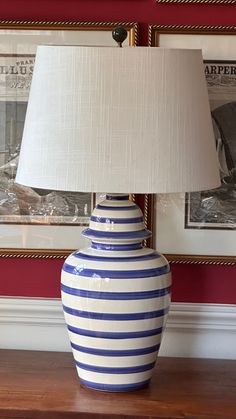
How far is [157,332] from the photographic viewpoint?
1.29 m

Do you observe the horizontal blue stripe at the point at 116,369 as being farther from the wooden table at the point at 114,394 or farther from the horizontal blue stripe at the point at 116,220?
the horizontal blue stripe at the point at 116,220

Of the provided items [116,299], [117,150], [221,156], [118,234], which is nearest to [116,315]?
[116,299]

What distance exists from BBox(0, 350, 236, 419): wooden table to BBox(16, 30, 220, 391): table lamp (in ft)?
0.29

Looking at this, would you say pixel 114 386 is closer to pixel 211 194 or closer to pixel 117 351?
pixel 117 351

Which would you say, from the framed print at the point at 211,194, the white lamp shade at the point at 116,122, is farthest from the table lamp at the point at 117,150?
the framed print at the point at 211,194

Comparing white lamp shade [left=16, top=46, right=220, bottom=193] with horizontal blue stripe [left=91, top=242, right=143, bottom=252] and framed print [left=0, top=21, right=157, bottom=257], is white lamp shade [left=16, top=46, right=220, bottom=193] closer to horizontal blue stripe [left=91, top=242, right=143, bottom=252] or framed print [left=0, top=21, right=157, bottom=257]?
horizontal blue stripe [left=91, top=242, right=143, bottom=252]

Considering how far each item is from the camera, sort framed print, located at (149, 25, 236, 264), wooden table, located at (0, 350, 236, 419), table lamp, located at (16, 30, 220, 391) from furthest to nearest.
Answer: framed print, located at (149, 25, 236, 264)
wooden table, located at (0, 350, 236, 419)
table lamp, located at (16, 30, 220, 391)

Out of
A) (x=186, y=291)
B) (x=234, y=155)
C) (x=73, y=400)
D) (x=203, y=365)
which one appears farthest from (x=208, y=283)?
(x=73, y=400)

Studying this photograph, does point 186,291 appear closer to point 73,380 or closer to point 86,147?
point 73,380

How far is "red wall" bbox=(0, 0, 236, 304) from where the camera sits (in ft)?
4.83

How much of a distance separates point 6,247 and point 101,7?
54cm

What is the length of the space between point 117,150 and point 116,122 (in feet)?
0.14

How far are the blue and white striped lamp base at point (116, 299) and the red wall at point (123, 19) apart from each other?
0.24 metres

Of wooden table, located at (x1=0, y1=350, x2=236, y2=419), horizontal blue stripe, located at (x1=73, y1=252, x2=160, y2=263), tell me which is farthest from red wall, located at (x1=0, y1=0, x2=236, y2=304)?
horizontal blue stripe, located at (x1=73, y1=252, x2=160, y2=263)
